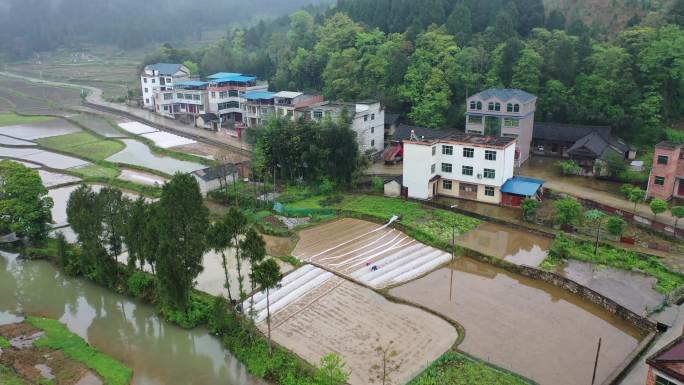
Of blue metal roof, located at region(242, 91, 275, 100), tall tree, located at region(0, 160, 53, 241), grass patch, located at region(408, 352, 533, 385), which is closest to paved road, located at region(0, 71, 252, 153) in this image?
blue metal roof, located at region(242, 91, 275, 100)

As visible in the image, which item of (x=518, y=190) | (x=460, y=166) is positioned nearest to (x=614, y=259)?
(x=518, y=190)

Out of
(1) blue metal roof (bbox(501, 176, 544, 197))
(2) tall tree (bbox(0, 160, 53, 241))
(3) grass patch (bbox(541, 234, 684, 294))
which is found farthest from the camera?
(1) blue metal roof (bbox(501, 176, 544, 197))

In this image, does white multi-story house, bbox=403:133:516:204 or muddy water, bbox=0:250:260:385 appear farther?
white multi-story house, bbox=403:133:516:204

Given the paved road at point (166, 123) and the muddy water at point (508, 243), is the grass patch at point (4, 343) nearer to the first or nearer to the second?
the muddy water at point (508, 243)

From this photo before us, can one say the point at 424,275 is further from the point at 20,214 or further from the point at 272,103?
the point at 272,103

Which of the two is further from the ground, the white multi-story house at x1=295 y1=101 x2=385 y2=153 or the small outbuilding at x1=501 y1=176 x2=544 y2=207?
the white multi-story house at x1=295 y1=101 x2=385 y2=153

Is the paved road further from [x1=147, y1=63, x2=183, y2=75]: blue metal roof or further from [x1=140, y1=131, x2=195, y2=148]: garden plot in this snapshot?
[x1=147, y1=63, x2=183, y2=75]: blue metal roof

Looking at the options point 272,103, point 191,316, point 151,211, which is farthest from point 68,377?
point 272,103

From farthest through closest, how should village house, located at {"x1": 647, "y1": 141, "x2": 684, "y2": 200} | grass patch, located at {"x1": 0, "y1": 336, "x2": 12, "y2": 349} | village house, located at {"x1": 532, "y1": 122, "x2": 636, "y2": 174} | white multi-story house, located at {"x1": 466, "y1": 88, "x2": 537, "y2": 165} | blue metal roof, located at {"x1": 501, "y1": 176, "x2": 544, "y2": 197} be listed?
1. white multi-story house, located at {"x1": 466, "y1": 88, "x2": 537, "y2": 165}
2. village house, located at {"x1": 532, "y1": 122, "x2": 636, "y2": 174}
3. blue metal roof, located at {"x1": 501, "y1": 176, "x2": 544, "y2": 197}
4. village house, located at {"x1": 647, "y1": 141, "x2": 684, "y2": 200}
5. grass patch, located at {"x1": 0, "y1": 336, "x2": 12, "y2": 349}
